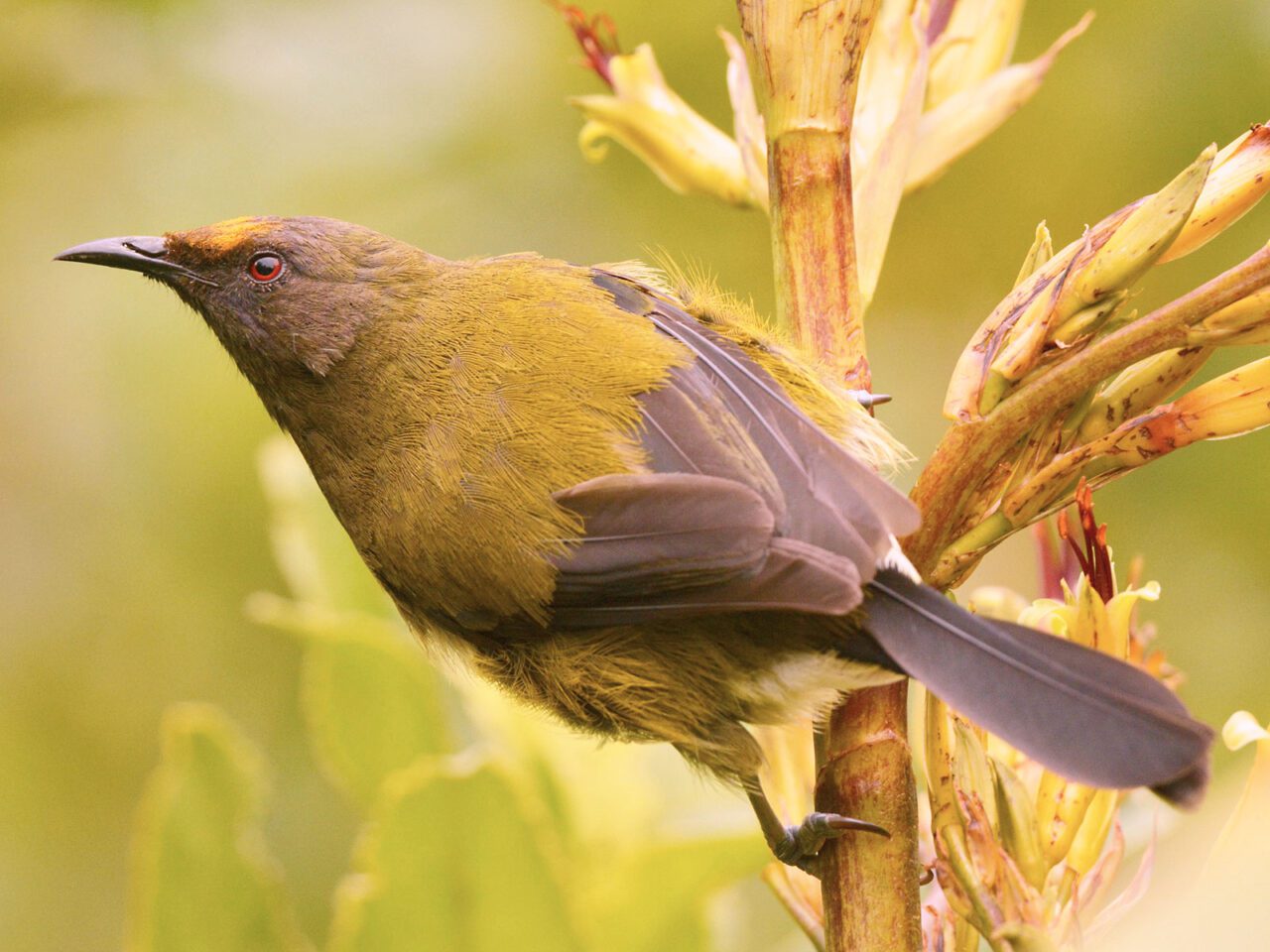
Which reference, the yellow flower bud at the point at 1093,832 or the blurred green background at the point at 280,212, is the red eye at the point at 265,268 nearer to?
the blurred green background at the point at 280,212

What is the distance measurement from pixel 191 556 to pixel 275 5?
4.10 ft

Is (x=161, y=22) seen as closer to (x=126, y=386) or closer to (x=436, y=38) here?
(x=436, y=38)

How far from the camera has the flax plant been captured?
1.53 m

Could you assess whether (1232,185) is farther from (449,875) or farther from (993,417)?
(449,875)

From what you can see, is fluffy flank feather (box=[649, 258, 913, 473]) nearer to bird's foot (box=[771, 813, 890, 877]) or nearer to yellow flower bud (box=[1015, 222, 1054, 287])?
yellow flower bud (box=[1015, 222, 1054, 287])

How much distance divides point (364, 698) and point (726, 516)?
1.76 feet

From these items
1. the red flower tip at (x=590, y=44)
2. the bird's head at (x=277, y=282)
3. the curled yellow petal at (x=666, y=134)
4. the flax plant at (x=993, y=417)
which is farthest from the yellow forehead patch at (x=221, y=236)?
the flax plant at (x=993, y=417)

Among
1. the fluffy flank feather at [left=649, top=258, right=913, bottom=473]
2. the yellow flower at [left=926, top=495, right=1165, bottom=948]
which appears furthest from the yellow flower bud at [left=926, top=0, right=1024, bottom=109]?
the yellow flower at [left=926, top=495, right=1165, bottom=948]

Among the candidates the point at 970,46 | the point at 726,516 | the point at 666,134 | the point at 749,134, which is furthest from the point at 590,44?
the point at 726,516

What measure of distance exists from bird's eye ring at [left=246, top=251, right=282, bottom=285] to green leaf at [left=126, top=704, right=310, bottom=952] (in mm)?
998

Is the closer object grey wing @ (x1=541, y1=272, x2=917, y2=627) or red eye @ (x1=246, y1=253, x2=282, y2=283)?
grey wing @ (x1=541, y1=272, x2=917, y2=627)

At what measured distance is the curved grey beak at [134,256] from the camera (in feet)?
8.33

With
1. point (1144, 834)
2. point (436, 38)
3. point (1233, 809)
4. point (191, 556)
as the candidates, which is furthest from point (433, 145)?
point (1233, 809)

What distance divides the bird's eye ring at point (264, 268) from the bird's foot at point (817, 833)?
145 cm
